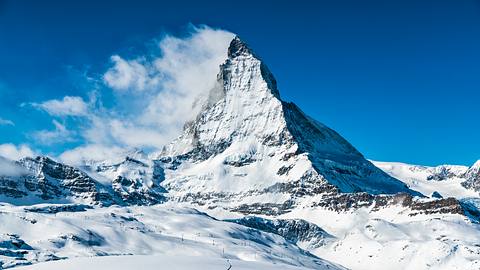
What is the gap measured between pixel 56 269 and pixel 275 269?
7102 millimetres

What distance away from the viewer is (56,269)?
21.1 m

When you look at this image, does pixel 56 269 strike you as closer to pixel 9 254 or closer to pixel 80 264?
pixel 80 264

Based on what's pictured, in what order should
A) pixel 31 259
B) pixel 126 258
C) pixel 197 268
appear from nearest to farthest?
pixel 197 268 → pixel 126 258 → pixel 31 259

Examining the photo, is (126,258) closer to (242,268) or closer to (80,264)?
(80,264)

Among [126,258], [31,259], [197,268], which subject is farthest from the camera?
[31,259]

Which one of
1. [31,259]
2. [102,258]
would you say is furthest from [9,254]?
[102,258]

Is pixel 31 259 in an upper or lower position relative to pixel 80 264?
upper

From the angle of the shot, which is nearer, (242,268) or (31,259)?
(242,268)

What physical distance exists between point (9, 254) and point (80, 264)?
164m

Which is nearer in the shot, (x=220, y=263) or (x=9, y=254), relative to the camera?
(x=220, y=263)

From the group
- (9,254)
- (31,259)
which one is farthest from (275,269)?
(9,254)

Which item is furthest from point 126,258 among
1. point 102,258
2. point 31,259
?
point 31,259

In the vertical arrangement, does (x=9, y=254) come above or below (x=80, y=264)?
above

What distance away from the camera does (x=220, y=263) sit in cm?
2206
